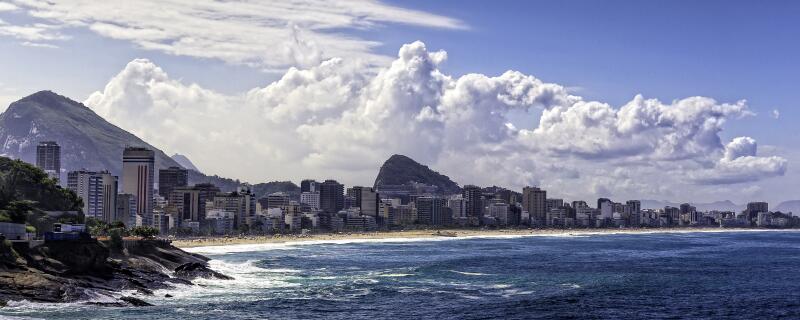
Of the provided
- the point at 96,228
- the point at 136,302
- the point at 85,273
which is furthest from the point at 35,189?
the point at 136,302

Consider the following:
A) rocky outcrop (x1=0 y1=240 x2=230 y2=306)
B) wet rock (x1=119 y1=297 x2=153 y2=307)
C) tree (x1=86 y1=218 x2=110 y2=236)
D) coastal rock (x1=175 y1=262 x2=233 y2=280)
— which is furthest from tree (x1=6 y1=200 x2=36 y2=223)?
tree (x1=86 y1=218 x2=110 y2=236)

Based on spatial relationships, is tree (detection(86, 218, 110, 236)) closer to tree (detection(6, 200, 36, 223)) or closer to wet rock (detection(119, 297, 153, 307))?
tree (detection(6, 200, 36, 223))

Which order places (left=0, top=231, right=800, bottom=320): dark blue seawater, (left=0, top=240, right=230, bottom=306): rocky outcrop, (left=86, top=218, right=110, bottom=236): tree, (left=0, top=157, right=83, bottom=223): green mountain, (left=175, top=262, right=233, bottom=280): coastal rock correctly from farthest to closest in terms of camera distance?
(left=86, top=218, right=110, bottom=236): tree
(left=0, top=157, right=83, bottom=223): green mountain
(left=175, top=262, right=233, bottom=280): coastal rock
(left=0, top=240, right=230, bottom=306): rocky outcrop
(left=0, top=231, right=800, bottom=320): dark blue seawater

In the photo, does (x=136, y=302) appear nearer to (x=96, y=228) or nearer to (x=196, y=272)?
(x=196, y=272)

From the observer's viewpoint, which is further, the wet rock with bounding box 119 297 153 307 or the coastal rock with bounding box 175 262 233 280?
the coastal rock with bounding box 175 262 233 280

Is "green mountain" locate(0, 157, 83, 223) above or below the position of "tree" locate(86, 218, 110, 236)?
above

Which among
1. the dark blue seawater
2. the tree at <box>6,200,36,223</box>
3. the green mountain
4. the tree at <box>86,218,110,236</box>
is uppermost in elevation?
the green mountain

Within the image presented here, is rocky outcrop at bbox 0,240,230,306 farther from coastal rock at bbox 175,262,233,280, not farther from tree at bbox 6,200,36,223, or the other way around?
tree at bbox 6,200,36,223

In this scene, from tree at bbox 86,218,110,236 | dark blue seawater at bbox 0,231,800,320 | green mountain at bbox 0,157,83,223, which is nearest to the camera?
dark blue seawater at bbox 0,231,800,320
